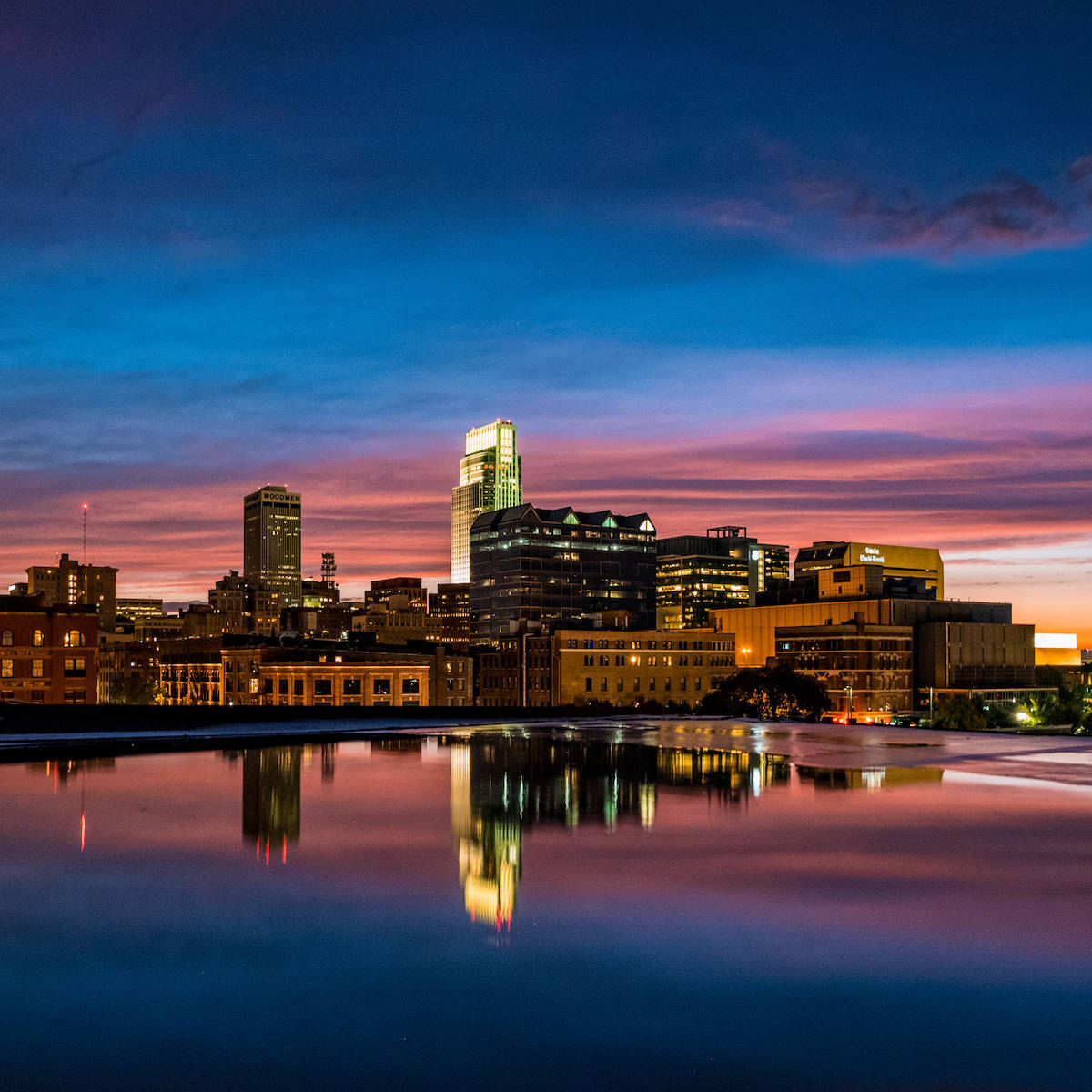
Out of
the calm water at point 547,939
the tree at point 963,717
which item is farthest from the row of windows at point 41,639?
the calm water at point 547,939

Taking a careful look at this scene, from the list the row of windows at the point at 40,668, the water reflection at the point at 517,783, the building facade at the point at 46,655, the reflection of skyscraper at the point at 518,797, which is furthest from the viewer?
the building facade at the point at 46,655

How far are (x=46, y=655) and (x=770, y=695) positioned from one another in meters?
67.8

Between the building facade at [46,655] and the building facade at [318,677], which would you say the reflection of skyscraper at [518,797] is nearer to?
the building facade at [46,655]

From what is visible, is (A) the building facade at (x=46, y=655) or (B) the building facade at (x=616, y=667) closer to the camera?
(A) the building facade at (x=46, y=655)

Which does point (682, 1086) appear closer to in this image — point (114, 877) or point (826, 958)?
Answer: point (826, 958)

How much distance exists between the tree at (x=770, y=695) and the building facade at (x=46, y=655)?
5938cm

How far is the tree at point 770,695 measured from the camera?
93.4 meters

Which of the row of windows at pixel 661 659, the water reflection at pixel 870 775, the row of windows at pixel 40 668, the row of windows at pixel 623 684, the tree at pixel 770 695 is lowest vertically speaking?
the row of windows at pixel 623 684

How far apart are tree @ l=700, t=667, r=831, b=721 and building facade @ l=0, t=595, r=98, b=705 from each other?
59385 mm

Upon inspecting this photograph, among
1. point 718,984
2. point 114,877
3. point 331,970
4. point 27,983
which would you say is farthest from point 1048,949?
point 114,877

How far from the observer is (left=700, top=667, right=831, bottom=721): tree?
9338 centimetres

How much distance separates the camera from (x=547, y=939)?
1551 cm

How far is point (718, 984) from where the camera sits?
1359 centimetres

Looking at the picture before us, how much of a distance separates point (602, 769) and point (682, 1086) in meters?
25.7
